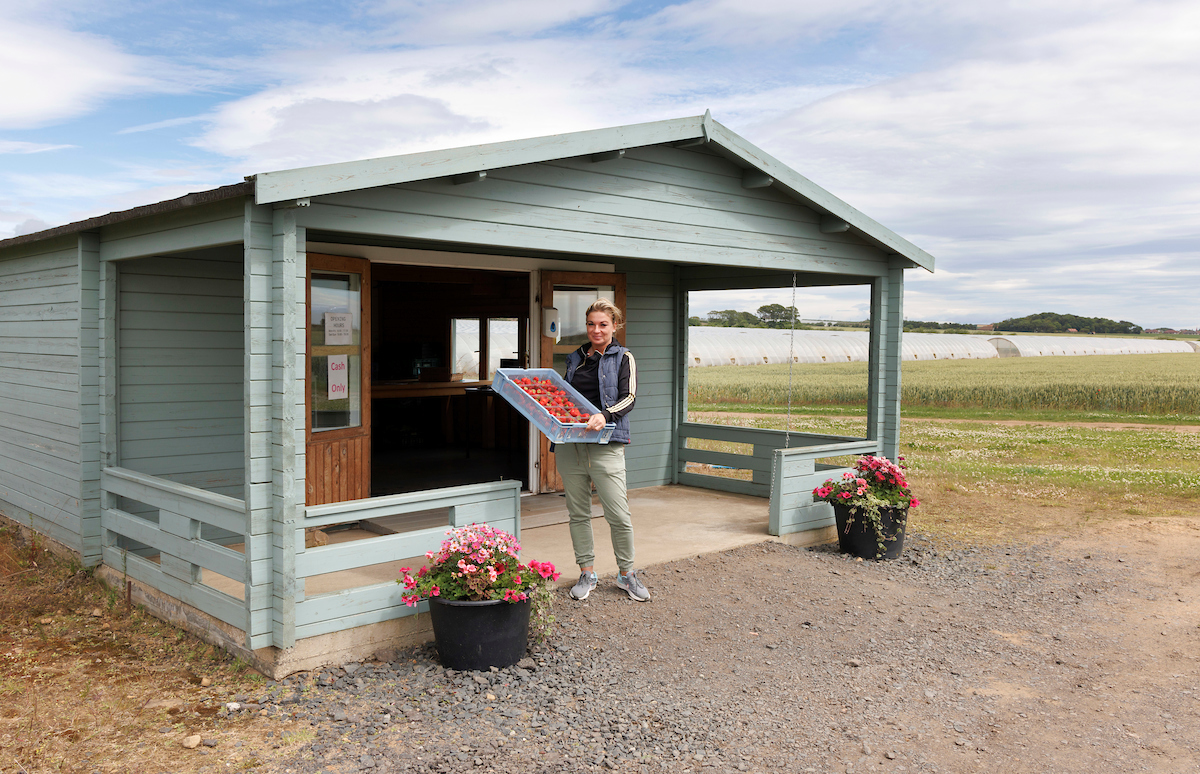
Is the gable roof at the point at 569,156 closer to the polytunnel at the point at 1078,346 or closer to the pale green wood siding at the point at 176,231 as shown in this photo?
the pale green wood siding at the point at 176,231

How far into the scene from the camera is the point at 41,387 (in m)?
6.56

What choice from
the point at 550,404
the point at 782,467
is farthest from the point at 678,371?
the point at 550,404

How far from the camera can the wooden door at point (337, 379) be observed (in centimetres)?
619

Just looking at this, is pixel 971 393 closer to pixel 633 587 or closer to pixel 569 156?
pixel 633 587

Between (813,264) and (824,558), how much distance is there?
237cm

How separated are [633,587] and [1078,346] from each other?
198ft

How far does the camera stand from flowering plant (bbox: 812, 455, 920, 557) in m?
6.78

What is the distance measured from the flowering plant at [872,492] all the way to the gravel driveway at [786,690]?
660 millimetres

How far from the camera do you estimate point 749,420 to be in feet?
62.8

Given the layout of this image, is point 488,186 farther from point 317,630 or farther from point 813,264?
point 813,264

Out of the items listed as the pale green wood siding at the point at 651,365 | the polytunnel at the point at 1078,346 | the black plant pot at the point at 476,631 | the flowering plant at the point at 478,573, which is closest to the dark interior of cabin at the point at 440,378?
the pale green wood siding at the point at 651,365

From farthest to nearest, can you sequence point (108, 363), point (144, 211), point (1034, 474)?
point (1034, 474), point (108, 363), point (144, 211)

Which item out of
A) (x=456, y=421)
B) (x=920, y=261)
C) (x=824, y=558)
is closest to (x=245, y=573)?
(x=824, y=558)

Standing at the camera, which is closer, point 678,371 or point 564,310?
point 564,310
